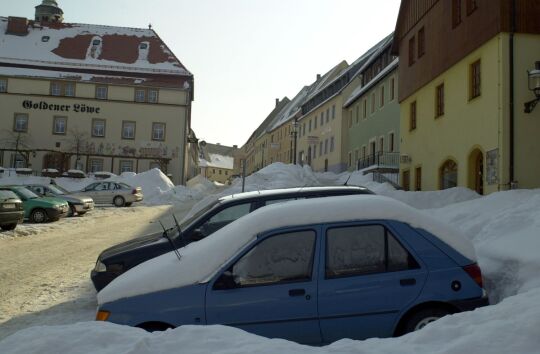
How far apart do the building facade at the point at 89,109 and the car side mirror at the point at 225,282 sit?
153ft

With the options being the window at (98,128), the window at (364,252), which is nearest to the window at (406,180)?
the window at (364,252)

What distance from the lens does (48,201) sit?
64.8 feet

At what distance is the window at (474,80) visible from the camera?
1686 centimetres

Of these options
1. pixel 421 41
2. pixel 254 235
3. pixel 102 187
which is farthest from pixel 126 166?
pixel 254 235

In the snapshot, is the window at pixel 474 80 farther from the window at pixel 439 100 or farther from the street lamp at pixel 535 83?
the window at pixel 439 100

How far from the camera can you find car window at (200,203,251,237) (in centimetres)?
736

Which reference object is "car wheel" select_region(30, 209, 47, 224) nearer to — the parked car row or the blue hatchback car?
the parked car row

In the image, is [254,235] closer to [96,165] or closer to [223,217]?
[223,217]

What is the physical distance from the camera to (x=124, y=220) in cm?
2109

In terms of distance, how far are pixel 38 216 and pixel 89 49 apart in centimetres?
3894

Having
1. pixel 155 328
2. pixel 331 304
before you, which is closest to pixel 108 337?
pixel 155 328

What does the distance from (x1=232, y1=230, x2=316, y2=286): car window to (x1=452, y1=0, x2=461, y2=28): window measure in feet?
52.0

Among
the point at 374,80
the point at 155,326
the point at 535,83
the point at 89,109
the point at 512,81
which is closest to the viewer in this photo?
the point at 155,326

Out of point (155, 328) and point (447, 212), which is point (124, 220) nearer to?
point (447, 212)
